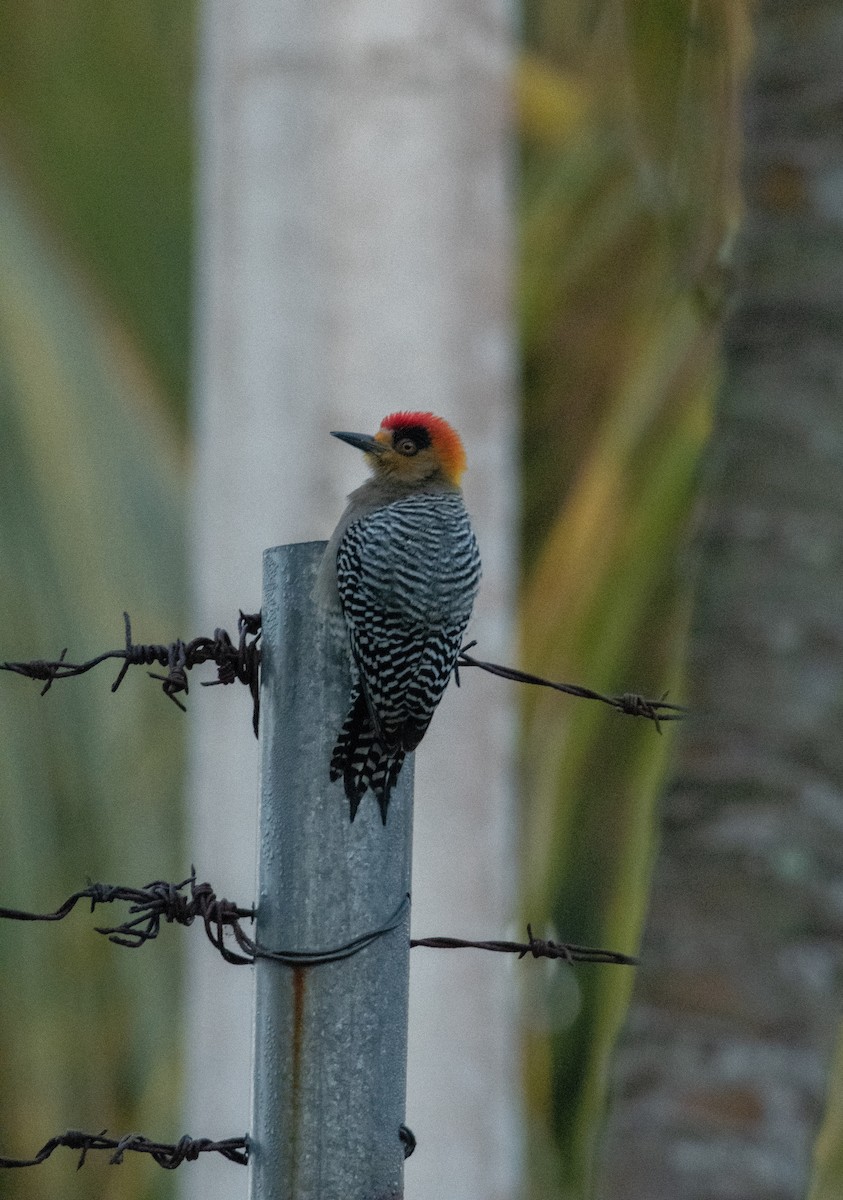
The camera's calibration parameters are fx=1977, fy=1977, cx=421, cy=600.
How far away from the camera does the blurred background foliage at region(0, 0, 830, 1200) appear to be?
6.59 meters

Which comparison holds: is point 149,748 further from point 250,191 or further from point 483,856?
point 250,191

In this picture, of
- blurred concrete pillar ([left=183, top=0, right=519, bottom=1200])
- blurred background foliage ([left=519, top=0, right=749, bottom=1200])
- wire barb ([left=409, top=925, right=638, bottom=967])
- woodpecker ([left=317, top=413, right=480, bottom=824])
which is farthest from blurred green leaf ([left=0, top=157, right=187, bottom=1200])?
wire barb ([left=409, top=925, right=638, bottom=967])

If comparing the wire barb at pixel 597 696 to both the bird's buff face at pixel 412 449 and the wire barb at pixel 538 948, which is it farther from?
the bird's buff face at pixel 412 449

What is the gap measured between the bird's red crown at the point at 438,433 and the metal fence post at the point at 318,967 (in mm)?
1957

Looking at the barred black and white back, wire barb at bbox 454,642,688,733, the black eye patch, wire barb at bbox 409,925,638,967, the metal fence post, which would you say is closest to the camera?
the metal fence post

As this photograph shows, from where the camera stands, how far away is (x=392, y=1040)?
2.40 meters

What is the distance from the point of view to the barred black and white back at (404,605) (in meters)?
2.95

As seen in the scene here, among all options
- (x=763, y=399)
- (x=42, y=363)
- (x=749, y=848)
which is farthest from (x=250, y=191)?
(x=749, y=848)

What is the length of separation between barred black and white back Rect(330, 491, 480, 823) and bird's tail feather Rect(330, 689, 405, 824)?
0.10m

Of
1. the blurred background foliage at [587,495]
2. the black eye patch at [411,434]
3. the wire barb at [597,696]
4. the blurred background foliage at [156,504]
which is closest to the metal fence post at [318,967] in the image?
the wire barb at [597,696]

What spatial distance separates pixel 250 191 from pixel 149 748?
219cm

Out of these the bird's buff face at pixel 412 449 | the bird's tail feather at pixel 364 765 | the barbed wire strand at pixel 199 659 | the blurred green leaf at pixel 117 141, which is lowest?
the bird's tail feather at pixel 364 765

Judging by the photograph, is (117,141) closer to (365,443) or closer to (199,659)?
(365,443)

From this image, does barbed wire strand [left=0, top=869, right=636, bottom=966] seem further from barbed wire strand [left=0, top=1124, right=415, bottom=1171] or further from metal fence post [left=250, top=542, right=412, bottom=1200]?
barbed wire strand [left=0, top=1124, right=415, bottom=1171]
